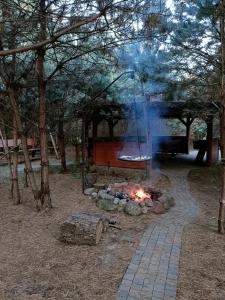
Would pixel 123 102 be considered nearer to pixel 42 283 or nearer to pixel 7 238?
pixel 7 238

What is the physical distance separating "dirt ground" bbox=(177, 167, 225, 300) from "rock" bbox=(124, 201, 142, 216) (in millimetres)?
1079

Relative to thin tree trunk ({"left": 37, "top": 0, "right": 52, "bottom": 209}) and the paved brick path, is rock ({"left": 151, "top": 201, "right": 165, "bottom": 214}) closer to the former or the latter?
the paved brick path

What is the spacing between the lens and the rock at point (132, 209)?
635cm

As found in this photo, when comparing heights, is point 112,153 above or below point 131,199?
above

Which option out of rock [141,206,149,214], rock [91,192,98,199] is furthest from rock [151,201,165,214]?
rock [91,192,98,199]

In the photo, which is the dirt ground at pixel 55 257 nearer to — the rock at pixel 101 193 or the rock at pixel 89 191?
the rock at pixel 101 193

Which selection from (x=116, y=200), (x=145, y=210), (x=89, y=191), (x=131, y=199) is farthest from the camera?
(x=89, y=191)

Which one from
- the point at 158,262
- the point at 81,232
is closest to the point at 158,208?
the point at 81,232

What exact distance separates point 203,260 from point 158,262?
62 cm

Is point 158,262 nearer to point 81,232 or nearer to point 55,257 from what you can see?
point 81,232

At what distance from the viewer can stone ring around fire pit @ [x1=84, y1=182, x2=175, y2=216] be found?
6.52 m

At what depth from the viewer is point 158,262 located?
4141 mm

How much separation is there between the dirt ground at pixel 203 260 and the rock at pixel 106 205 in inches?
64.3

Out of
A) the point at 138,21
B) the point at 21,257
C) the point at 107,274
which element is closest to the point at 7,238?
the point at 21,257
